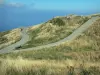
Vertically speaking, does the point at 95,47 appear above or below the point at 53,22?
below

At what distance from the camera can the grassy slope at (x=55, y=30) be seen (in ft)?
170

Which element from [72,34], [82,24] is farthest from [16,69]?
[82,24]

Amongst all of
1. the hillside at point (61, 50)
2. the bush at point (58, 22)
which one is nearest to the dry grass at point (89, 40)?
the hillside at point (61, 50)

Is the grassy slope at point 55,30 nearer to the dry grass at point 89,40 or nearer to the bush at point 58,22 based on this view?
the bush at point 58,22

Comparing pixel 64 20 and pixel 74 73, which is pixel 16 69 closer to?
pixel 74 73

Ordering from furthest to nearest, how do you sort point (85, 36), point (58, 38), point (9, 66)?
point (58, 38) < point (85, 36) < point (9, 66)

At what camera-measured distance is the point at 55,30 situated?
57.8 metres

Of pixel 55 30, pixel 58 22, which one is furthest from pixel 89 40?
pixel 58 22

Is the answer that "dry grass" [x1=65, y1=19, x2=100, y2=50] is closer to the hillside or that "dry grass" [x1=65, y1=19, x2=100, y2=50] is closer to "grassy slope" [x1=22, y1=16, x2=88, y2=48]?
the hillside

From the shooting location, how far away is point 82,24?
188ft

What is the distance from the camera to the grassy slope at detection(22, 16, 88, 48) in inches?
2037

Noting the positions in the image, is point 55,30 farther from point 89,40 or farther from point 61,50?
point 61,50

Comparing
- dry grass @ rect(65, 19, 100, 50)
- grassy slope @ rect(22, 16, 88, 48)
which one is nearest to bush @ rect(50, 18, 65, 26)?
grassy slope @ rect(22, 16, 88, 48)

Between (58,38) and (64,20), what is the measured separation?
13.3 m
